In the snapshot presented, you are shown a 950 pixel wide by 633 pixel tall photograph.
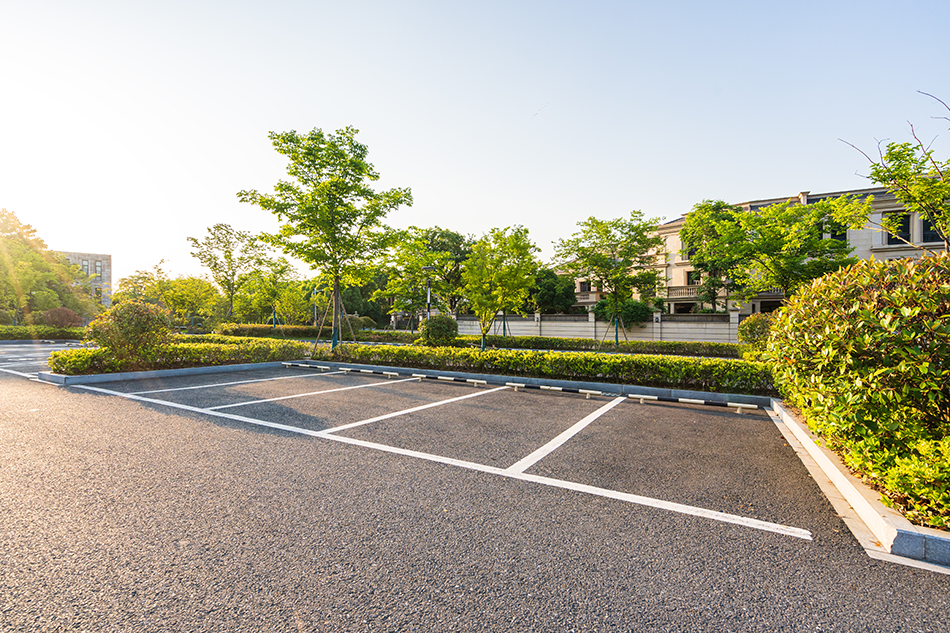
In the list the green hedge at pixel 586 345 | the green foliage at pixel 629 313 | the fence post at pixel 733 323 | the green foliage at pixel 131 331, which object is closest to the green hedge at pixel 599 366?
the green foliage at pixel 131 331

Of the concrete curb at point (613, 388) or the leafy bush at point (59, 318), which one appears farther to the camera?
the leafy bush at point (59, 318)

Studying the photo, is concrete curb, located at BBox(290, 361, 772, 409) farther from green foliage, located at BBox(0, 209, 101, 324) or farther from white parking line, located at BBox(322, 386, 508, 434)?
green foliage, located at BBox(0, 209, 101, 324)

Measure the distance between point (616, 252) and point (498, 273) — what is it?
6563 mm

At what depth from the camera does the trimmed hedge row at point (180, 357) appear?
9.48 meters

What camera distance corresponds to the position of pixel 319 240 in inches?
570

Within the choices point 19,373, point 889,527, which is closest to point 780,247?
point 889,527

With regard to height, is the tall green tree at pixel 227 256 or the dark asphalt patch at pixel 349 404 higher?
the tall green tree at pixel 227 256

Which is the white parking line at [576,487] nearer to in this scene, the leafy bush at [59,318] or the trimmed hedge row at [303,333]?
the trimmed hedge row at [303,333]

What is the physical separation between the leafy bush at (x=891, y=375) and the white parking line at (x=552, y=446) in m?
2.78

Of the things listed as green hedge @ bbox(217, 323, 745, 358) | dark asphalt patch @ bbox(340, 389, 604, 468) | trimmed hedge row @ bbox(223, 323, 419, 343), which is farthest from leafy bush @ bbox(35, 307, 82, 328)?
dark asphalt patch @ bbox(340, 389, 604, 468)

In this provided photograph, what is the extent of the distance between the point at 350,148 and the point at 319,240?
3596 millimetres

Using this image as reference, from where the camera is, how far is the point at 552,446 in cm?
523

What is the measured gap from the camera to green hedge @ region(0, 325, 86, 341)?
22.4 m

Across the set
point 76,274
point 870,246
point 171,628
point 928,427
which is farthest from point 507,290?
point 76,274
